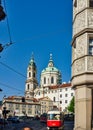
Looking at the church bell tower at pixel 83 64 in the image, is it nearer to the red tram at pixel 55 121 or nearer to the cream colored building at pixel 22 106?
the red tram at pixel 55 121

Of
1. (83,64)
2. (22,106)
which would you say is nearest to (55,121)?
(83,64)

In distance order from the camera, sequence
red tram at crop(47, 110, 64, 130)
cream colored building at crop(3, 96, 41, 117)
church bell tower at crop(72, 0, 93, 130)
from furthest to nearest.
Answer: cream colored building at crop(3, 96, 41, 117) < red tram at crop(47, 110, 64, 130) < church bell tower at crop(72, 0, 93, 130)

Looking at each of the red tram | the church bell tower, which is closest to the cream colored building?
the red tram

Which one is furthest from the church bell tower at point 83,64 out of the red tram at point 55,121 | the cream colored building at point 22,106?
the cream colored building at point 22,106

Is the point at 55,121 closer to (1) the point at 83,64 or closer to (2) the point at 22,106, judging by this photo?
(1) the point at 83,64

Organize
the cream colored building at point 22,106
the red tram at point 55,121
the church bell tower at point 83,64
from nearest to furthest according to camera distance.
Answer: the church bell tower at point 83,64
the red tram at point 55,121
the cream colored building at point 22,106

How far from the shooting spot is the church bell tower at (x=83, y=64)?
2595 centimetres

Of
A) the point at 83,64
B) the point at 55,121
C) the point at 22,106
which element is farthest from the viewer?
the point at 22,106

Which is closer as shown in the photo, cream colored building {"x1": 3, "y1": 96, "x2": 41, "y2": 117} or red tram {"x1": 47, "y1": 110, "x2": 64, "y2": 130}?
red tram {"x1": 47, "y1": 110, "x2": 64, "y2": 130}

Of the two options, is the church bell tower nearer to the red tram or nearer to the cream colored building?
the red tram

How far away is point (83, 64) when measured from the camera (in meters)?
26.6

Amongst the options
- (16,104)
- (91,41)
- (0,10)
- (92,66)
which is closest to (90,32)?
(91,41)

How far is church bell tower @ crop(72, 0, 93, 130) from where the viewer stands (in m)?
26.0

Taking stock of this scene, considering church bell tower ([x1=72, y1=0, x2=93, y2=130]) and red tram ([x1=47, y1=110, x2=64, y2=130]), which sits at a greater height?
church bell tower ([x1=72, y1=0, x2=93, y2=130])
